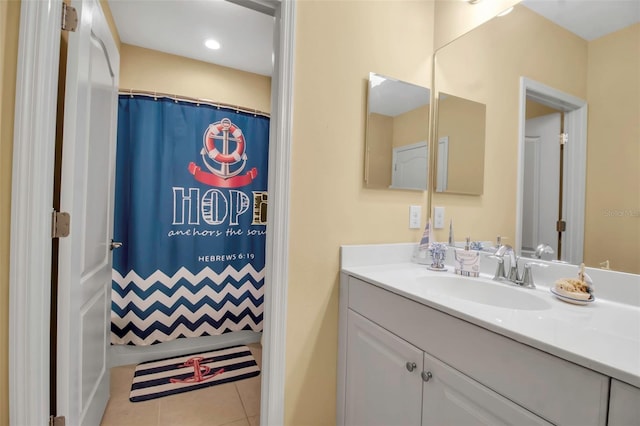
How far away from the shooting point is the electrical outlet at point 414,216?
4.88 feet

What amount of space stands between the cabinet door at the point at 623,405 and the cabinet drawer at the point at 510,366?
0.01 metres

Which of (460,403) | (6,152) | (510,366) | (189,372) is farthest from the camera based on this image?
(189,372)

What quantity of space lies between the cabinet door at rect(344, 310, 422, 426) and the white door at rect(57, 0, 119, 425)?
1.07 m

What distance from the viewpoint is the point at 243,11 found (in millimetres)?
1833

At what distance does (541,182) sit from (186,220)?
2216 mm

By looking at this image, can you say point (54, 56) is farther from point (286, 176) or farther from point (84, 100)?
point (286, 176)

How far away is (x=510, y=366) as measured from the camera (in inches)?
25.6

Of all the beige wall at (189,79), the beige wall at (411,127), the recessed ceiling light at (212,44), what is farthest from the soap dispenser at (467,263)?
the recessed ceiling light at (212,44)

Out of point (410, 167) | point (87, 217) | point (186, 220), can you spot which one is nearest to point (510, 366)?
point (410, 167)

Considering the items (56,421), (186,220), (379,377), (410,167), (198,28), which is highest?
(198,28)

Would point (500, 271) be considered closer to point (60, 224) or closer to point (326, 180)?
point (326, 180)

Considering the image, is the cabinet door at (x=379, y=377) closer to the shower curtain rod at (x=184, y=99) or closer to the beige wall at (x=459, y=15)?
the beige wall at (x=459, y=15)

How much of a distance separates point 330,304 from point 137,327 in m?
1.61

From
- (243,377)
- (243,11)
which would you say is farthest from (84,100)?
(243,377)
